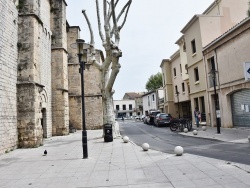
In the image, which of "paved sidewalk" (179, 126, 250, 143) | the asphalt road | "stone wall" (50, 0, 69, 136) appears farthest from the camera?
"stone wall" (50, 0, 69, 136)

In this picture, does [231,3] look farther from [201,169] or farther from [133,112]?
[133,112]

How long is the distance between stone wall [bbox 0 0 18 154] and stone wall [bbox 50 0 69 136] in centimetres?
733

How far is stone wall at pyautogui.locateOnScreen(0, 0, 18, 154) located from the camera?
10828mm

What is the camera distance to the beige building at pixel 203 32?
71.0 feet

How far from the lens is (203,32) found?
70.7 feet

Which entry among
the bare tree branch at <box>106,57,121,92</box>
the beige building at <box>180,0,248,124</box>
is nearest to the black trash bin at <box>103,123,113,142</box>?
the bare tree branch at <box>106,57,121,92</box>

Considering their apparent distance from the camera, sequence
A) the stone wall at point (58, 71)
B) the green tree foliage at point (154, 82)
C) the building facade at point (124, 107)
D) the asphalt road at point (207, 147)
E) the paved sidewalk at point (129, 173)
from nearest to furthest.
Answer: the paved sidewalk at point (129, 173), the asphalt road at point (207, 147), the stone wall at point (58, 71), the green tree foliage at point (154, 82), the building facade at point (124, 107)

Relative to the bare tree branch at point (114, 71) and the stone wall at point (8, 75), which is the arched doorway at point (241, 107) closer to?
the bare tree branch at point (114, 71)

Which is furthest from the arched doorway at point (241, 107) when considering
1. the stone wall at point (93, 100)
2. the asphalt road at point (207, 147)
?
the stone wall at point (93, 100)

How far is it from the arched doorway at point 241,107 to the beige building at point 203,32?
10.6 ft

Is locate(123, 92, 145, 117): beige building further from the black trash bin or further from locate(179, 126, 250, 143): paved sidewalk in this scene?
the black trash bin

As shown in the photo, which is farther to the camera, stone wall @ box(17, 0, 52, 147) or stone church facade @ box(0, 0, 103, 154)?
stone wall @ box(17, 0, 52, 147)

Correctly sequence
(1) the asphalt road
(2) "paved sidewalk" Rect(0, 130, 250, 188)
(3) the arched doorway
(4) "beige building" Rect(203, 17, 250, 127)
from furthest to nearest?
(3) the arched doorway < (4) "beige building" Rect(203, 17, 250, 127) < (1) the asphalt road < (2) "paved sidewalk" Rect(0, 130, 250, 188)

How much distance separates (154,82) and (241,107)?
4435 centimetres
